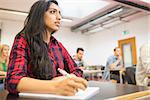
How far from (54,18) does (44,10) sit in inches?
2.8

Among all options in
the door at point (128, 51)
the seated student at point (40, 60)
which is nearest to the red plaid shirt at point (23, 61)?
the seated student at point (40, 60)

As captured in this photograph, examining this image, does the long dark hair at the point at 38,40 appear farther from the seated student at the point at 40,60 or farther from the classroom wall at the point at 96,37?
the classroom wall at the point at 96,37

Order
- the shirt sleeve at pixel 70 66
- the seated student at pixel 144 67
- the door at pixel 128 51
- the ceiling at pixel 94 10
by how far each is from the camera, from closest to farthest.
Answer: the shirt sleeve at pixel 70 66, the seated student at pixel 144 67, the ceiling at pixel 94 10, the door at pixel 128 51

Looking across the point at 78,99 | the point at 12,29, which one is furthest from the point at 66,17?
the point at 78,99

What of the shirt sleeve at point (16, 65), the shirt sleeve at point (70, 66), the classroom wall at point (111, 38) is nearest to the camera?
the shirt sleeve at point (16, 65)

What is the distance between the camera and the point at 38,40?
0.87m

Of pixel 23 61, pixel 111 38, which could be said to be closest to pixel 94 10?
pixel 111 38

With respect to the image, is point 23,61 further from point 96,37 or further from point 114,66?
point 96,37

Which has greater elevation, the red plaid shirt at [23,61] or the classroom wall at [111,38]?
the classroom wall at [111,38]

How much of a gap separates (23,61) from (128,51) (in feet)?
18.7

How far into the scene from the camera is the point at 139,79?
2270 mm

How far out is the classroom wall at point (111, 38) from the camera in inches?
217

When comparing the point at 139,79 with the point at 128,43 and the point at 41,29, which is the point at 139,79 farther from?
the point at 128,43

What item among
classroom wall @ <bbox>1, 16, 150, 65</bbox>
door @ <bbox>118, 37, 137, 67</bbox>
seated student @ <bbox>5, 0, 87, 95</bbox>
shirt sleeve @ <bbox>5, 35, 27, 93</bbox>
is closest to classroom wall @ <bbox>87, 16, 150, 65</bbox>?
classroom wall @ <bbox>1, 16, 150, 65</bbox>
